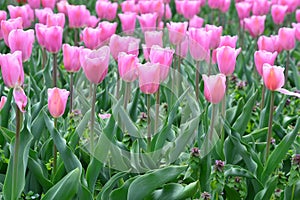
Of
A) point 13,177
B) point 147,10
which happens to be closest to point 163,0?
point 147,10

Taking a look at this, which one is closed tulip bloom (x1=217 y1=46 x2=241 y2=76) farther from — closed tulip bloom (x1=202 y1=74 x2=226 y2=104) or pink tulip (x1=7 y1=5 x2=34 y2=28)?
pink tulip (x1=7 y1=5 x2=34 y2=28)

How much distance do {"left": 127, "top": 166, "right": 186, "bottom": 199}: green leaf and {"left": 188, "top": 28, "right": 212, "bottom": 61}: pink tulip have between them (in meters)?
0.97

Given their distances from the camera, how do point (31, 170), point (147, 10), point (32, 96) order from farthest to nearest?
point (147, 10) < point (32, 96) < point (31, 170)

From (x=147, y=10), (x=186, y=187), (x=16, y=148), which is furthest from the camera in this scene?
(x=147, y=10)

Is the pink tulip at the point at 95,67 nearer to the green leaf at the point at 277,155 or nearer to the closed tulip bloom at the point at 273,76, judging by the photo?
the closed tulip bloom at the point at 273,76

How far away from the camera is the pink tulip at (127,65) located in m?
2.45

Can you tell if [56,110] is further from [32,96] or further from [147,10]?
[147,10]

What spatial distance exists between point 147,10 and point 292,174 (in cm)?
228

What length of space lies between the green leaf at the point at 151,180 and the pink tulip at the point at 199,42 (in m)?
0.97

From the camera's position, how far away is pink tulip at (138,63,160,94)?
2334mm

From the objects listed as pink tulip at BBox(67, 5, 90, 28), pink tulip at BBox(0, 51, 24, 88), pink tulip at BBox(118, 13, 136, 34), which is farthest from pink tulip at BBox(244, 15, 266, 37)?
pink tulip at BBox(0, 51, 24, 88)

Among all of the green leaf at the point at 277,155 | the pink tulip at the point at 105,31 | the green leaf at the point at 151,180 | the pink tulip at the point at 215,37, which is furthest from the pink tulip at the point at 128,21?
the green leaf at the point at 151,180

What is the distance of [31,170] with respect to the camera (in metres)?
2.49

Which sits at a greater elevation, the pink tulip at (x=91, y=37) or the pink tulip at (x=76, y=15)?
the pink tulip at (x=91, y=37)
